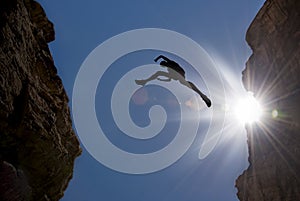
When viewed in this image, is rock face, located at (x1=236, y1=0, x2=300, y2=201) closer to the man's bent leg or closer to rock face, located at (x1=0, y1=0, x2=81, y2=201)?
the man's bent leg

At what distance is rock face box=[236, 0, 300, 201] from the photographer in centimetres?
2894

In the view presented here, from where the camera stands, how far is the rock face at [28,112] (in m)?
11.8

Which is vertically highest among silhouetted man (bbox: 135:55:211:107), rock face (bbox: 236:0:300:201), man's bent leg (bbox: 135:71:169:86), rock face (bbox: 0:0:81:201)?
rock face (bbox: 236:0:300:201)

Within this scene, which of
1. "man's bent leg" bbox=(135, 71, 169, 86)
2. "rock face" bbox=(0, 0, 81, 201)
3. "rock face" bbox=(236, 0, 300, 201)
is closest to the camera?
"rock face" bbox=(0, 0, 81, 201)

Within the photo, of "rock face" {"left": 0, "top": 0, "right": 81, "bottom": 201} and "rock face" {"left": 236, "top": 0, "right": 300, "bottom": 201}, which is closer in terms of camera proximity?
"rock face" {"left": 0, "top": 0, "right": 81, "bottom": 201}

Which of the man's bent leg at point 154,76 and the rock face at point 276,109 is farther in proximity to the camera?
the rock face at point 276,109

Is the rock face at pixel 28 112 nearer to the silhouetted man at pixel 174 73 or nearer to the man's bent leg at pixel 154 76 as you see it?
the man's bent leg at pixel 154 76

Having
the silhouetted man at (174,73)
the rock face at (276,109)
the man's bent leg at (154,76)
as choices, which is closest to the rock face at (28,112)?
the man's bent leg at (154,76)

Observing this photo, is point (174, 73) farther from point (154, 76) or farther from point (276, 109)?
point (276, 109)

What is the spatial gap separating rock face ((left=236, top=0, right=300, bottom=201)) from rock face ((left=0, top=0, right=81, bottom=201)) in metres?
22.0

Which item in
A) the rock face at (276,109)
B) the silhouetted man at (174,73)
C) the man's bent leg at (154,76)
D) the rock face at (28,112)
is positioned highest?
the rock face at (276,109)

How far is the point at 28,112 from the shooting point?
43.6ft

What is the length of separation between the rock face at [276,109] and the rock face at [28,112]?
2196 centimetres

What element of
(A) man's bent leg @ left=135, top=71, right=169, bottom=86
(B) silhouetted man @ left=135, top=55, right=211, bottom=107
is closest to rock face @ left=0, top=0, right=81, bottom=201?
(A) man's bent leg @ left=135, top=71, right=169, bottom=86
